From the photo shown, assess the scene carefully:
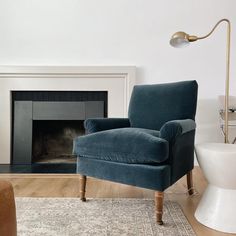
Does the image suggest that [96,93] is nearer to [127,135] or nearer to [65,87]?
[65,87]

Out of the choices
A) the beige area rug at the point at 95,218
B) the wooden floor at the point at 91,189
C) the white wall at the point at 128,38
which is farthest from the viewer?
the white wall at the point at 128,38

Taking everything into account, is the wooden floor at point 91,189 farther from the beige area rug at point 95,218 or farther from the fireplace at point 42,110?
the fireplace at point 42,110

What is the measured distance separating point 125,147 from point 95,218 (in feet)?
1.44

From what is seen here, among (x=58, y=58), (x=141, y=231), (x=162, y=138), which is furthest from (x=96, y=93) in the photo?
(x=141, y=231)

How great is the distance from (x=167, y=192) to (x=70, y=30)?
75.6 inches

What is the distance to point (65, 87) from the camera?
274 centimetres

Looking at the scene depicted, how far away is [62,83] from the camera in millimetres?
2738

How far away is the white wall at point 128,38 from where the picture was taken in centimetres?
268

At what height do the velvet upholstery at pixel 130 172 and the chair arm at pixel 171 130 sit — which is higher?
the chair arm at pixel 171 130

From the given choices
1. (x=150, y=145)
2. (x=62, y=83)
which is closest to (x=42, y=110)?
(x=62, y=83)

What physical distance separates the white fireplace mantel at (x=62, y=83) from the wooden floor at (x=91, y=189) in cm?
66

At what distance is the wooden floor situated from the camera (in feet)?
5.95

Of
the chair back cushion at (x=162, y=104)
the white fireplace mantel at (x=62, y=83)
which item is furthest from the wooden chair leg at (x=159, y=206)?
the white fireplace mantel at (x=62, y=83)

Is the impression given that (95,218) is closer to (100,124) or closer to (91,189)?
(91,189)
